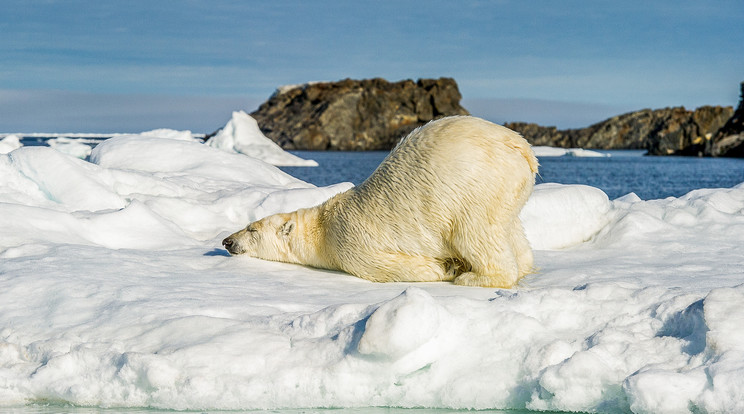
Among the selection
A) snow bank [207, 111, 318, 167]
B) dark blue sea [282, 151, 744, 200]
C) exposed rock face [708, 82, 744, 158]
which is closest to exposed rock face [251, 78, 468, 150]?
exposed rock face [708, 82, 744, 158]

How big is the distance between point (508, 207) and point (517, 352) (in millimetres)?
2171

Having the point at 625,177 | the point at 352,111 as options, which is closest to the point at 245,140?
the point at 625,177

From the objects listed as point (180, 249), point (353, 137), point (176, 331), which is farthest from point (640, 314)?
point (353, 137)

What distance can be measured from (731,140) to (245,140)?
269 feet

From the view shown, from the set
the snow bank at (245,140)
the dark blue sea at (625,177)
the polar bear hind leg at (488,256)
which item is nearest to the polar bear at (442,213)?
the polar bear hind leg at (488,256)

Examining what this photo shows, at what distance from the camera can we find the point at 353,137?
157750 millimetres

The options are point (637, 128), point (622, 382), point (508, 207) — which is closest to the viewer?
point (622, 382)

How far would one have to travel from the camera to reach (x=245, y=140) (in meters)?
39.8

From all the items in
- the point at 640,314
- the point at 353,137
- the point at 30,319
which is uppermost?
the point at 640,314

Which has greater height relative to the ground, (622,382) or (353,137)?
(622,382)

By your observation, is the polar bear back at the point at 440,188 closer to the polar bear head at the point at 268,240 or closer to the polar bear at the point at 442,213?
the polar bear at the point at 442,213

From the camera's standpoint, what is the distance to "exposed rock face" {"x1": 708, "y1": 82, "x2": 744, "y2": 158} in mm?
97812

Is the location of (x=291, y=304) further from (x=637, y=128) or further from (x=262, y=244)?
(x=637, y=128)

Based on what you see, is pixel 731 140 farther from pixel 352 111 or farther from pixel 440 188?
pixel 440 188
